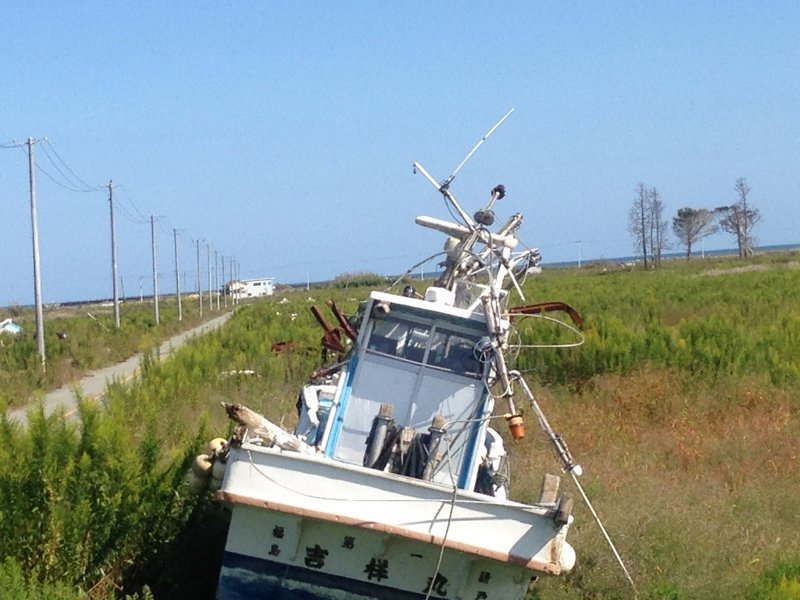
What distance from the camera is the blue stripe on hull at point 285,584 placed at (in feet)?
28.1

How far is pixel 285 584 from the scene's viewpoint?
28.2 ft

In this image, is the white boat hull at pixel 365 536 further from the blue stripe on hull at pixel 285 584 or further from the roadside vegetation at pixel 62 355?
the roadside vegetation at pixel 62 355

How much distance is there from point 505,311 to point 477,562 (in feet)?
8.61

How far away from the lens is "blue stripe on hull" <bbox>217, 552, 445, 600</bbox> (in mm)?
8555

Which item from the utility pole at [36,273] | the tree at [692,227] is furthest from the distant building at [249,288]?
the utility pole at [36,273]

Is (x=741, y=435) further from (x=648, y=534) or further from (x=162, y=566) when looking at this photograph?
(x=162, y=566)

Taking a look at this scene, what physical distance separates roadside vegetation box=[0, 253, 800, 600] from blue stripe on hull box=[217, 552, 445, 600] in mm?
638

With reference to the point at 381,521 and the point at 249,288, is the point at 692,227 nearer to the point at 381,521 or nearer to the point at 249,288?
the point at 249,288

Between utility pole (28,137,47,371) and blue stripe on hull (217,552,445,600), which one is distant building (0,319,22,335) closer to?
utility pole (28,137,47,371)

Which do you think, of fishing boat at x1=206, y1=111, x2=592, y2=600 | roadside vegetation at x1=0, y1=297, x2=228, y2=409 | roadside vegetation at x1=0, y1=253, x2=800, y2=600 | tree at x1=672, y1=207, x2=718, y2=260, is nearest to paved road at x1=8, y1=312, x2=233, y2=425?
roadside vegetation at x1=0, y1=297, x2=228, y2=409

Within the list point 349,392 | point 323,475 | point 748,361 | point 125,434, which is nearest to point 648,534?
point 349,392

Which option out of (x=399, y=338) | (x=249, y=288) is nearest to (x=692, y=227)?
(x=249, y=288)

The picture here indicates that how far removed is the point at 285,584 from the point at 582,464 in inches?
250

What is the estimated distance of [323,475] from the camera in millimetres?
8398
